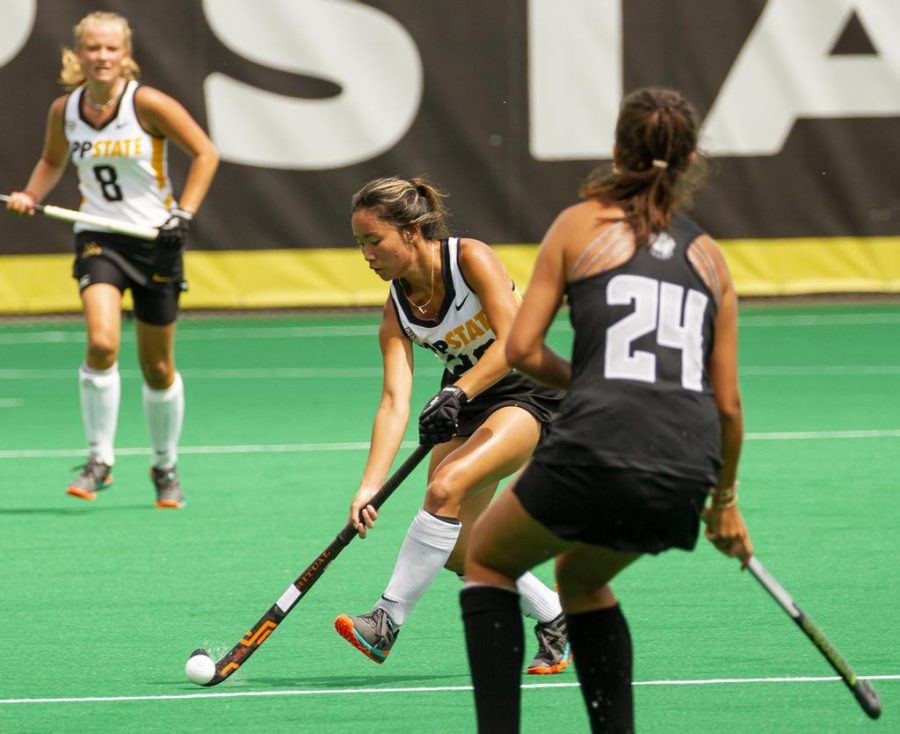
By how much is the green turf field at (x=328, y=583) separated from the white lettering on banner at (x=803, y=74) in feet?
11.9

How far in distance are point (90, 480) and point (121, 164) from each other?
1298 millimetres

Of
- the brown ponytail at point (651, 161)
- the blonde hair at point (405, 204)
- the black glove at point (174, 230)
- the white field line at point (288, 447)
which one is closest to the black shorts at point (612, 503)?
the brown ponytail at point (651, 161)

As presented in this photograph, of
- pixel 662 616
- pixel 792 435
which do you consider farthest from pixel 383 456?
pixel 792 435

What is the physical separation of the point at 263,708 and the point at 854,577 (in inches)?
86.5

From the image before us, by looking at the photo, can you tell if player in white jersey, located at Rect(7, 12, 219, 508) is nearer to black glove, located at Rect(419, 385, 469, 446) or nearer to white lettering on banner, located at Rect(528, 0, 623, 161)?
black glove, located at Rect(419, 385, 469, 446)

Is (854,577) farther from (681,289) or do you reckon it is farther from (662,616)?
(681,289)

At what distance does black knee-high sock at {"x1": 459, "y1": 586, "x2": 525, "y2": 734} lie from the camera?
340 centimetres

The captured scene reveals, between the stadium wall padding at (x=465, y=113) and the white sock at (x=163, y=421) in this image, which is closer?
the white sock at (x=163, y=421)

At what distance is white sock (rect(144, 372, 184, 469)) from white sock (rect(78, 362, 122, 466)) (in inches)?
5.8

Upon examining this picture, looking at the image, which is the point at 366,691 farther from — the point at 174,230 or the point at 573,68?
the point at 573,68

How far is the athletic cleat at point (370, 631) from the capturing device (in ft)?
14.5

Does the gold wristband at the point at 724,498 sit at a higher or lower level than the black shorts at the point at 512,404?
higher

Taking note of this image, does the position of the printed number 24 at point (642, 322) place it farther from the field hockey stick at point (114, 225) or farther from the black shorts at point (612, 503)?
the field hockey stick at point (114, 225)

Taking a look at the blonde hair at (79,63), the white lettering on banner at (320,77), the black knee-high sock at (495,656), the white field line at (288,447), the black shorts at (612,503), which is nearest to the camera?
the black shorts at (612,503)
